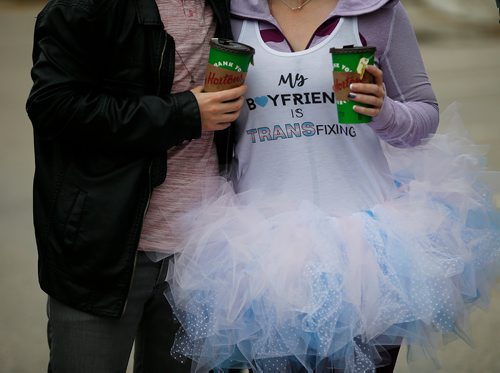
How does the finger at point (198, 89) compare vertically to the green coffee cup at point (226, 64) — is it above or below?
below

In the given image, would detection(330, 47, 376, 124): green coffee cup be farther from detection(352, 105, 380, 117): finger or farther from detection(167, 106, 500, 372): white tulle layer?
detection(167, 106, 500, 372): white tulle layer

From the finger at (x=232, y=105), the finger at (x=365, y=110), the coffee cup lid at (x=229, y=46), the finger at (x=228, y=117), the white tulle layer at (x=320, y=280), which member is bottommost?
the white tulle layer at (x=320, y=280)

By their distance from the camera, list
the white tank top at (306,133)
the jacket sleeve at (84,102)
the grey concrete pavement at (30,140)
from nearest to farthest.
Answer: the jacket sleeve at (84,102) → the white tank top at (306,133) → the grey concrete pavement at (30,140)

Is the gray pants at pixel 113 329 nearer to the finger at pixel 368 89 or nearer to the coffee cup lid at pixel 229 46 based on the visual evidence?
the coffee cup lid at pixel 229 46

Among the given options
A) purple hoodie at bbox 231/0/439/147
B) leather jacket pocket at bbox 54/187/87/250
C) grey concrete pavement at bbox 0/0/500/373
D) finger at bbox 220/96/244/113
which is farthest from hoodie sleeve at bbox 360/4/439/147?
leather jacket pocket at bbox 54/187/87/250

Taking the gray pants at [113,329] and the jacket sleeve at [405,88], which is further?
the jacket sleeve at [405,88]

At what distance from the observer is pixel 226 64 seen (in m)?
2.39

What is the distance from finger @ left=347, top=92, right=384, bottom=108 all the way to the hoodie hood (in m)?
0.31

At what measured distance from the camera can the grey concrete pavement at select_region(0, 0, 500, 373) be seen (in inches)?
175

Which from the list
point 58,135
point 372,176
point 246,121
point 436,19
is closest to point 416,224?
point 372,176

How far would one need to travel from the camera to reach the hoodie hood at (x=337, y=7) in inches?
103

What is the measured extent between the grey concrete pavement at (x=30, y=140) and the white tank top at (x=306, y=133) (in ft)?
2.10

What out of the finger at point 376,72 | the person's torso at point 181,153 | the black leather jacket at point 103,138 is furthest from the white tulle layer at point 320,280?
the finger at point 376,72

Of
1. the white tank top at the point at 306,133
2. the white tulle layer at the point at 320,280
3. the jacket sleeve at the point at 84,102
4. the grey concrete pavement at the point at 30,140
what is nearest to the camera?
the jacket sleeve at the point at 84,102
